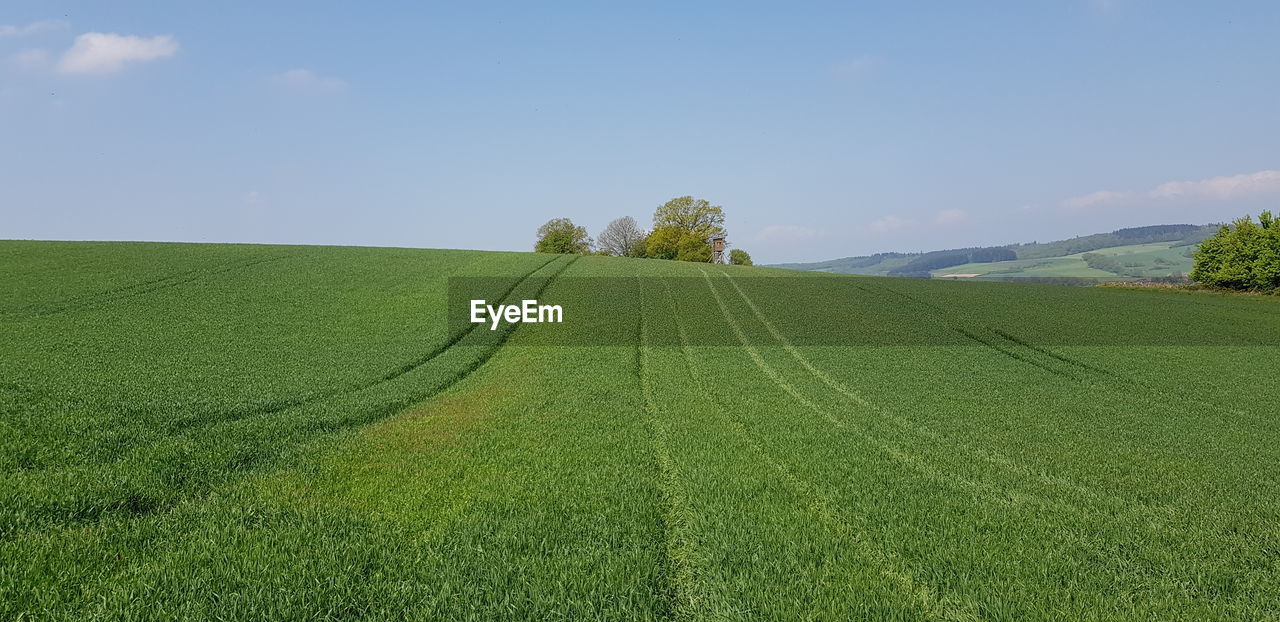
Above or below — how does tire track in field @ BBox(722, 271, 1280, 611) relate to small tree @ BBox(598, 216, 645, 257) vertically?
below

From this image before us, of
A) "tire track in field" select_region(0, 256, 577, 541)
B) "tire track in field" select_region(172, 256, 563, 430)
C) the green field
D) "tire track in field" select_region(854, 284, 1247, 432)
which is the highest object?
the green field

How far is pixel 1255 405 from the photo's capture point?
1423 cm

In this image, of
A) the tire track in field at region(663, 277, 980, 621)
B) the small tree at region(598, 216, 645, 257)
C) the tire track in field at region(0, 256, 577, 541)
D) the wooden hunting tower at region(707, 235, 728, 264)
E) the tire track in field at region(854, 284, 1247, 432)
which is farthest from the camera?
the small tree at region(598, 216, 645, 257)

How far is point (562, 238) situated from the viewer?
324 feet

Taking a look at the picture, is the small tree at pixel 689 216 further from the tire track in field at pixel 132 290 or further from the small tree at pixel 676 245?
the tire track in field at pixel 132 290

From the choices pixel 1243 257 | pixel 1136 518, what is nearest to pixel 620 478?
pixel 1136 518

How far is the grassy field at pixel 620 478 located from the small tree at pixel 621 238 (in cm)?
9439

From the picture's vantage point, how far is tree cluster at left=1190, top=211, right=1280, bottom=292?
41.6 metres

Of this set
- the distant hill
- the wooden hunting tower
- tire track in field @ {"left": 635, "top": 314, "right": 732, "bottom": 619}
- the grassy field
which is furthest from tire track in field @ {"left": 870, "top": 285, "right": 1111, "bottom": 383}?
the distant hill

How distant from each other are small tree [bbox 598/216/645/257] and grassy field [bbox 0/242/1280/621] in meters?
94.4

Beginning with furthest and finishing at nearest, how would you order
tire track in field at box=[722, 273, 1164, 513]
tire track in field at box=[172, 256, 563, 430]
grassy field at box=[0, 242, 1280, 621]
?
tire track in field at box=[172, 256, 563, 430] < tire track in field at box=[722, 273, 1164, 513] < grassy field at box=[0, 242, 1280, 621]

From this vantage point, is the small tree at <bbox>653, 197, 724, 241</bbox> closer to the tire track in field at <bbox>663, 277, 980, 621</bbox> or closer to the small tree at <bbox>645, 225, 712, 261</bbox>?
the small tree at <bbox>645, 225, 712, 261</bbox>

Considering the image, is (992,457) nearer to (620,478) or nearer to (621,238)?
Result: (620,478)

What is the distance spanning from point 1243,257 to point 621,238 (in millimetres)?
86237
